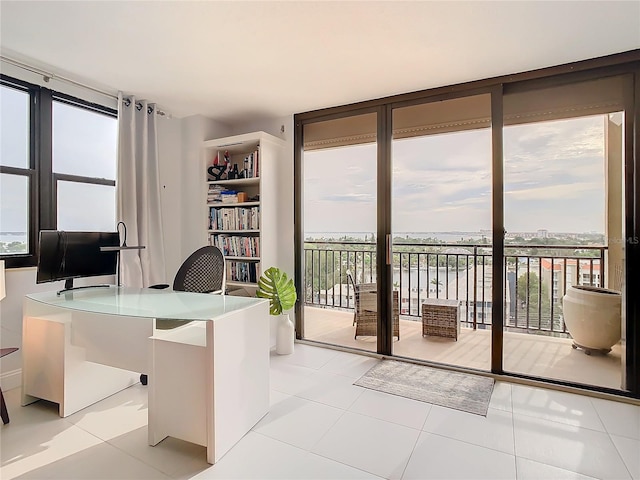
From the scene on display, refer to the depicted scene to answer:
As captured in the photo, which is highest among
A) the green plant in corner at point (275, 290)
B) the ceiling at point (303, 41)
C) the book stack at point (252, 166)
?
the ceiling at point (303, 41)

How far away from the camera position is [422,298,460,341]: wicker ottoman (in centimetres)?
354

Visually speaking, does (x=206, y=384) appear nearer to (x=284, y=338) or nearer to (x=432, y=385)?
(x=284, y=338)

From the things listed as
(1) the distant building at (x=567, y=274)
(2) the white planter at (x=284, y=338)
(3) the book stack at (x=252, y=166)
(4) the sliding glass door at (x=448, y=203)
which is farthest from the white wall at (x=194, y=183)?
(1) the distant building at (x=567, y=274)

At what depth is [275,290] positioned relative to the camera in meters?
3.17

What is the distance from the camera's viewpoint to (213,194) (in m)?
3.63

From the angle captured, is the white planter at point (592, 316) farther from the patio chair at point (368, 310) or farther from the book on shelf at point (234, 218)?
the book on shelf at point (234, 218)

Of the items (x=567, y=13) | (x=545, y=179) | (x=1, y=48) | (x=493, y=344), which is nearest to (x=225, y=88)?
(x=1, y=48)

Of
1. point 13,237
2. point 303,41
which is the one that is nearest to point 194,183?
point 13,237

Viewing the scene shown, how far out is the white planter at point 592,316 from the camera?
8.25 feet

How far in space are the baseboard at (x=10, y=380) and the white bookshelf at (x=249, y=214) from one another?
5.90 feet

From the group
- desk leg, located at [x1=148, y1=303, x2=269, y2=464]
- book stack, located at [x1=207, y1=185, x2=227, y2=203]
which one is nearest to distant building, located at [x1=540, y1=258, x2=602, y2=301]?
desk leg, located at [x1=148, y1=303, x2=269, y2=464]

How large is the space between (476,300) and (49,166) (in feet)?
14.7

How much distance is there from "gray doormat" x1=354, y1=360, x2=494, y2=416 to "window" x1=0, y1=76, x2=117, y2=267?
2808 mm

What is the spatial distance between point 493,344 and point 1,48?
13.9ft
